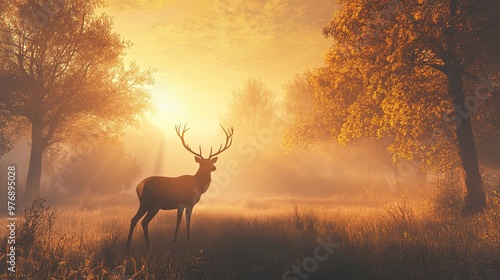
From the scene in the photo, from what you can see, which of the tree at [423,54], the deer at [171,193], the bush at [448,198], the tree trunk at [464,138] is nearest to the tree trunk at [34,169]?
the deer at [171,193]

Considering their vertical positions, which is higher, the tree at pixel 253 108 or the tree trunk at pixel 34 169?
the tree at pixel 253 108

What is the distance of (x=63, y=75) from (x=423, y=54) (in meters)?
19.9

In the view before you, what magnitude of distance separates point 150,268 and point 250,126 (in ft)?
135

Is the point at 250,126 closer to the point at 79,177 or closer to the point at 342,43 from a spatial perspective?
the point at 79,177

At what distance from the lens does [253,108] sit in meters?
46.1

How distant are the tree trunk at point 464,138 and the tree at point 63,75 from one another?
18222mm

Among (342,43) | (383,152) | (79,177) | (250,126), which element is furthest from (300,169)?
(342,43)

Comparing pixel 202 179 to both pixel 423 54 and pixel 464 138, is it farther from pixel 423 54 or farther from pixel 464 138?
pixel 464 138

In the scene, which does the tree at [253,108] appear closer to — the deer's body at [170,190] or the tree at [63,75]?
the tree at [63,75]

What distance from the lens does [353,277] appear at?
542cm

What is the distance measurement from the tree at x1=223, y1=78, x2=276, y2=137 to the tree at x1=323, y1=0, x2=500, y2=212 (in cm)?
3323

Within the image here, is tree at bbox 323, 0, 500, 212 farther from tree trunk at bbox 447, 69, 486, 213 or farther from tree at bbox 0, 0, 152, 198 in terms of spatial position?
tree at bbox 0, 0, 152, 198

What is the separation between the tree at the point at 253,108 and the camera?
45625 millimetres

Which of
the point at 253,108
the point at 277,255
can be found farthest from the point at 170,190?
the point at 253,108
